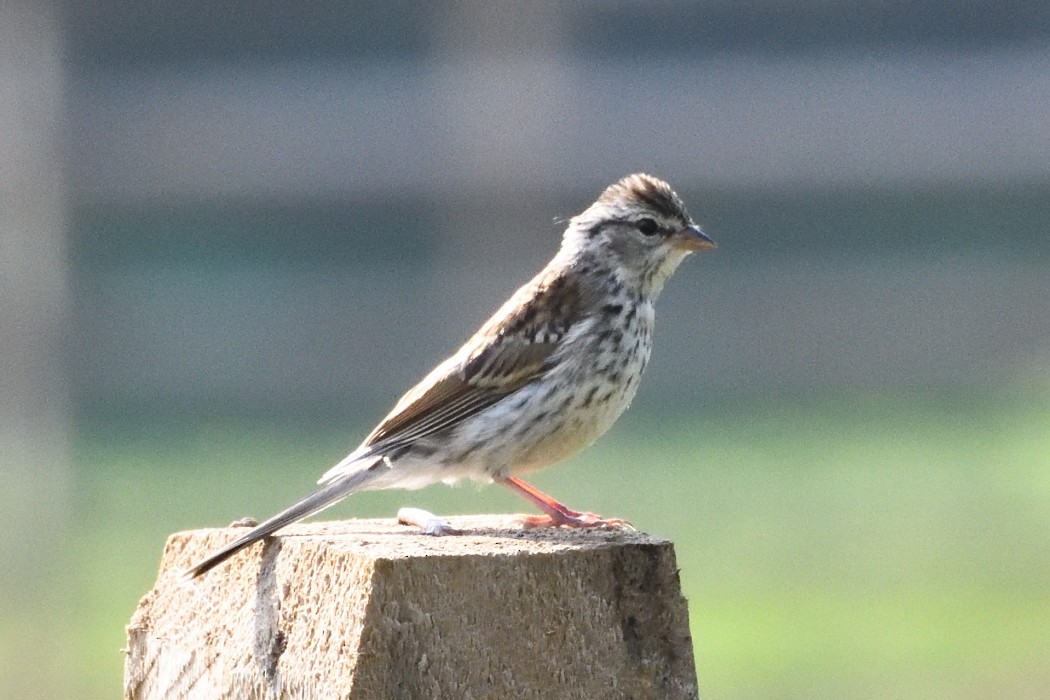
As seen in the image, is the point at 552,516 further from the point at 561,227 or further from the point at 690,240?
the point at 561,227

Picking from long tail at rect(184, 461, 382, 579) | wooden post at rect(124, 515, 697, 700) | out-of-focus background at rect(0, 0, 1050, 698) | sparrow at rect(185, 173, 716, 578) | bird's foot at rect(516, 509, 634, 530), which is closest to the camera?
wooden post at rect(124, 515, 697, 700)

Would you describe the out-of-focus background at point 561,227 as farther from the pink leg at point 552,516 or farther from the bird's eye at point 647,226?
the pink leg at point 552,516

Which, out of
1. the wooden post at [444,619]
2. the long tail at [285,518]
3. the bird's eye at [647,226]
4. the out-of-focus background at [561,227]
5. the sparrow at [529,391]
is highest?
the out-of-focus background at [561,227]

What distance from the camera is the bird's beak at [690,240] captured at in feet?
17.6

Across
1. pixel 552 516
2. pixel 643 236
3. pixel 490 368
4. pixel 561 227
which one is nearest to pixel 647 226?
pixel 643 236

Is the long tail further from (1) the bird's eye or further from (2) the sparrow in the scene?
(1) the bird's eye

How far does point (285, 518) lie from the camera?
3.72 metres

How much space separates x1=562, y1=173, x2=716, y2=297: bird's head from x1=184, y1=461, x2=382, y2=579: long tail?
1.23 metres

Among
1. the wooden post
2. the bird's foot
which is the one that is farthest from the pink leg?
the wooden post

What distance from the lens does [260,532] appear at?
355 centimetres

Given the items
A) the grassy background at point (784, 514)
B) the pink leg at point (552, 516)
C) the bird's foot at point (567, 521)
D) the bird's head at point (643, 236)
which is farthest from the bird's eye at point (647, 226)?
the grassy background at point (784, 514)

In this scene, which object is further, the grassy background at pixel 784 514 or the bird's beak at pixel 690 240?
the grassy background at pixel 784 514

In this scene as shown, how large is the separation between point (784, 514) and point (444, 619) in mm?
10094

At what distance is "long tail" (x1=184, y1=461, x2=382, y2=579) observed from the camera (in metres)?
3.55
